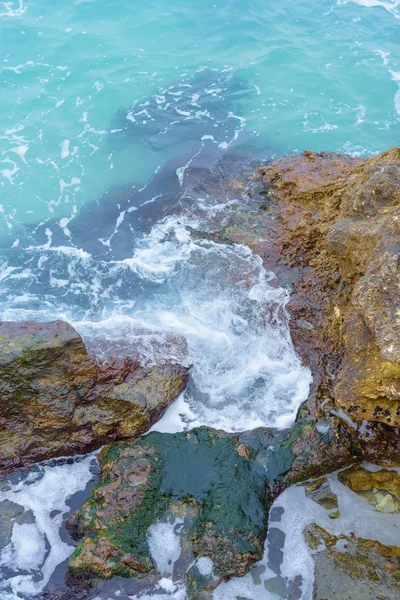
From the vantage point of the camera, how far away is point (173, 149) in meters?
13.2

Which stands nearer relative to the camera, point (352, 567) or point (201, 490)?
point (352, 567)

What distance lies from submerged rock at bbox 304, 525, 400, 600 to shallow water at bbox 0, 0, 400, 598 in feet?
5.92

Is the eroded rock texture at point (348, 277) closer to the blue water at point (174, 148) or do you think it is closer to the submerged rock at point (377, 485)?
the blue water at point (174, 148)

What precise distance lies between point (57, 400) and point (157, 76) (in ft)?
40.1

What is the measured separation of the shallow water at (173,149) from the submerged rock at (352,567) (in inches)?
71.0

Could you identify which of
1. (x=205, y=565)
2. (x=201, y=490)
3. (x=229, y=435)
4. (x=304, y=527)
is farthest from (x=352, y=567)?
(x=229, y=435)

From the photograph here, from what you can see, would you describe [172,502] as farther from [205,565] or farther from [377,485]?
[377,485]

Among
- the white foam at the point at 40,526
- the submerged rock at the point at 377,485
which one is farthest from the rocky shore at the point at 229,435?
the white foam at the point at 40,526

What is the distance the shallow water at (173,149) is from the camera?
8.35m

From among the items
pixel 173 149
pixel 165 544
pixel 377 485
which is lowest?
pixel 165 544

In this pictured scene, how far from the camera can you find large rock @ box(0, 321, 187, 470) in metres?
7.12

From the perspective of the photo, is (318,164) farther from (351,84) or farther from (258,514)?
(258,514)

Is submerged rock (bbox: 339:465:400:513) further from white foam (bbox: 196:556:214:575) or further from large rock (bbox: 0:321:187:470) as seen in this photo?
large rock (bbox: 0:321:187:470)

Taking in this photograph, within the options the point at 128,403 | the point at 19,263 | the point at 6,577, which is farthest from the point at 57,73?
the point at 6,577
